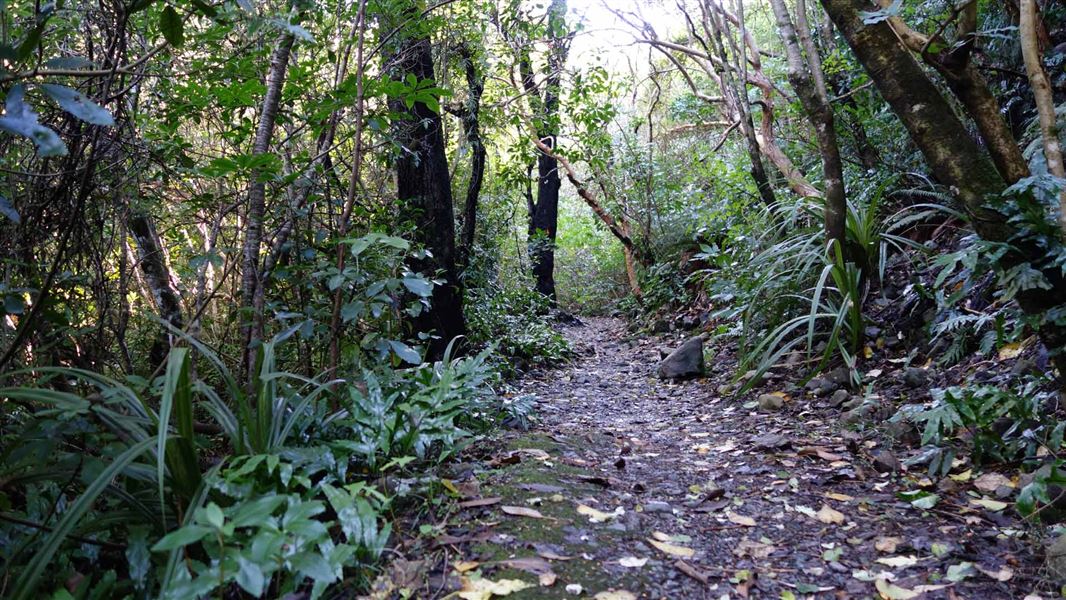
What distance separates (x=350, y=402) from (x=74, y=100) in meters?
1.50

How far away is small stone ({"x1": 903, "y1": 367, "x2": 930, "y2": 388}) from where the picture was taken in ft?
11.1

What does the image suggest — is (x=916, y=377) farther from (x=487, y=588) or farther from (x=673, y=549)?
(x=487, y=588)

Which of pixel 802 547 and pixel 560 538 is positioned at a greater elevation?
pixel 560 538

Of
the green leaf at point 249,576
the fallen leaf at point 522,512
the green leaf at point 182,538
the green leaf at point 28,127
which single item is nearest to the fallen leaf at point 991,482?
the fallen leaf at point 522,512

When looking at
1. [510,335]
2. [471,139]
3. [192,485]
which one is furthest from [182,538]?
[471,139]

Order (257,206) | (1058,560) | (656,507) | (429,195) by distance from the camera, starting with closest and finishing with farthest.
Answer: (1058,560)
(656,507)
(257,206)
(429,195)

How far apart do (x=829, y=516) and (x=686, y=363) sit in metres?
2.97

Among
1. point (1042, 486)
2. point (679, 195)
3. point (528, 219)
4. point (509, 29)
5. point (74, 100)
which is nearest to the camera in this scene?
point (74, 100)

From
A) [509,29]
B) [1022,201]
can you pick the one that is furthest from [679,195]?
[1022,201]

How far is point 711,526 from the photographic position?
7.73ft

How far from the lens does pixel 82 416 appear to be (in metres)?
2.04

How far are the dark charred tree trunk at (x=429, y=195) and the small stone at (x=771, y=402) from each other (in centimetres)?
213

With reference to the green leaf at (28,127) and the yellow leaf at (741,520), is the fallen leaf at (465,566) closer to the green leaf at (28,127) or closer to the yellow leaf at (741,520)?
the yellow leaf at (741,520)

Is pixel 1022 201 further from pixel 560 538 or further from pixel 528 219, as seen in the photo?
pixel 528 219
